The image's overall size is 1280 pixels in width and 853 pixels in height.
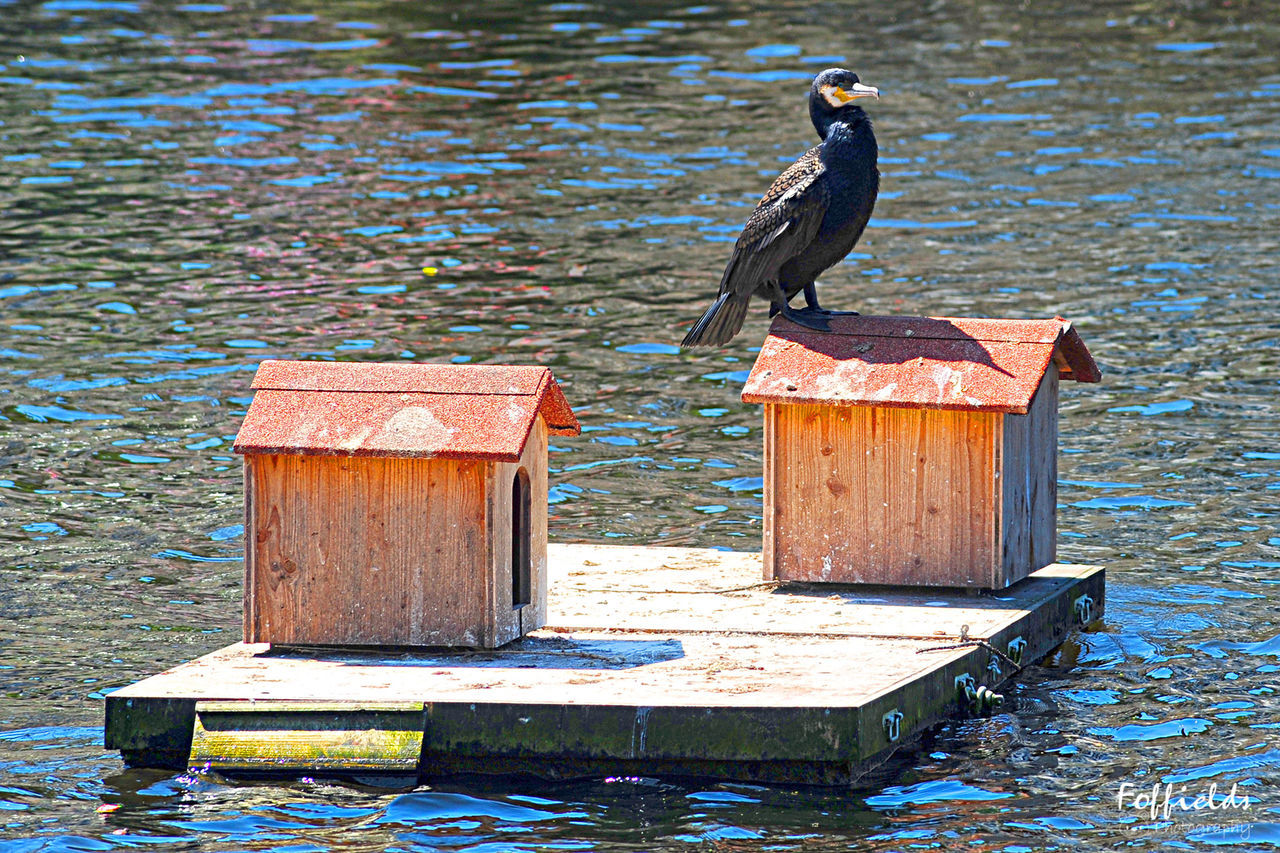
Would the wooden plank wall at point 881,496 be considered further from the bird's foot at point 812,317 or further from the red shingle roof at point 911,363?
the bird's foot at point 812,317

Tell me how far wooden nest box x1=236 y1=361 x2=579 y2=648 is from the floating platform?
5.1 inches

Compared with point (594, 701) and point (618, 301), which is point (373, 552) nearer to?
point (594, 701)

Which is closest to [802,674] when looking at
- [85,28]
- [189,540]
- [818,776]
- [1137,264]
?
[818,776]

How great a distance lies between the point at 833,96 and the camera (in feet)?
28.8

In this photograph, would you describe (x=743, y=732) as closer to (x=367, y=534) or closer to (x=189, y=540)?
(x=367, y=534)

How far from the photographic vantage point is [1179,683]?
7.61 metres

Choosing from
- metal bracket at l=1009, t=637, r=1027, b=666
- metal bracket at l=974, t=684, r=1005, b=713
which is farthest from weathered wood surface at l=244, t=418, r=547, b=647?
metal bracket at l=1009, t=637, r=1027, b=666

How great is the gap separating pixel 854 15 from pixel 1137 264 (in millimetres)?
11142

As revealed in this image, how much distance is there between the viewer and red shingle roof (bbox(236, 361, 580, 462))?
6797 mm

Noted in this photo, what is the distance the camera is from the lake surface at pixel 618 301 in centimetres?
639

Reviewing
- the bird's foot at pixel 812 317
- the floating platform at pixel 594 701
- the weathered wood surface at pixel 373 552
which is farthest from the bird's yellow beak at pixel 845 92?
the weathered wood surface at pixel 373 552

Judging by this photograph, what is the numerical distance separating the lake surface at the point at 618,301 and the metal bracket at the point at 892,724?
0.17 m

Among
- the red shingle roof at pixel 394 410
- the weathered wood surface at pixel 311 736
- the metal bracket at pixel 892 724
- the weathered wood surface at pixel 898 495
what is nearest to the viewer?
the weathered wood surface at pixel 311 736

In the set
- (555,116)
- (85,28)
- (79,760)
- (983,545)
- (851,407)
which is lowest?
(79,760)
